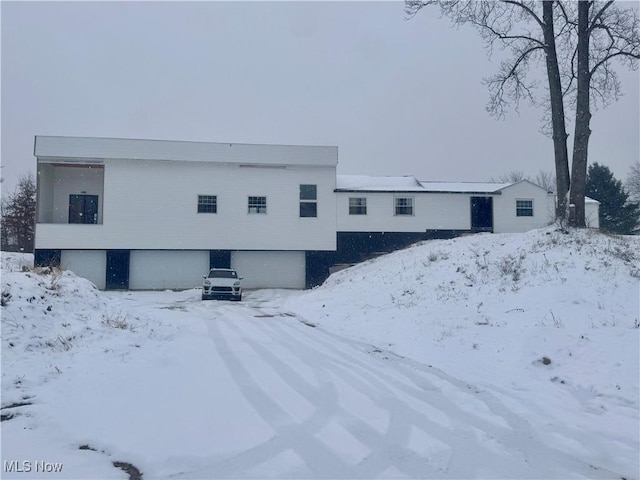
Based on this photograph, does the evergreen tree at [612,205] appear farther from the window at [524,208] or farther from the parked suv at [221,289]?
the parked suv at [221,289]

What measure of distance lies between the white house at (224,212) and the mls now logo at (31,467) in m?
23.8

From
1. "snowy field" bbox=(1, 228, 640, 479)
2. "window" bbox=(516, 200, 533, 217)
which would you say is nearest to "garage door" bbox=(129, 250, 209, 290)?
"snowy field" bbox=(1, 228, 640, 479)

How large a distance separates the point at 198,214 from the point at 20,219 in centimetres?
2413

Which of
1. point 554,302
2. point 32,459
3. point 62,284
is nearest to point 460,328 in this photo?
point 554,302

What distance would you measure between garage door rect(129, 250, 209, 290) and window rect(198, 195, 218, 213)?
257cm

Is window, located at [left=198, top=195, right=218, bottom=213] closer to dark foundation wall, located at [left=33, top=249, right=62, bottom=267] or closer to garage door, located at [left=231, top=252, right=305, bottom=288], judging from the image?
garage door, located at [left=231, top=252, right=305, bottom=288]

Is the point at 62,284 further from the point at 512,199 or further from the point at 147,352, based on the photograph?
the point at 512,199

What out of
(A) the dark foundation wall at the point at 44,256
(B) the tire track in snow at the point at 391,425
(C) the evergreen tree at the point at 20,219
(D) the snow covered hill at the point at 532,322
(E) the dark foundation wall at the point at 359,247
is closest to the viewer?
(B) the tire track in snow at the point at 391,425

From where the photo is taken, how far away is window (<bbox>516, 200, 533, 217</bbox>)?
29219 millimetres

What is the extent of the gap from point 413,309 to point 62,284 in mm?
8060

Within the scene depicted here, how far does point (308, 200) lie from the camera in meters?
28.1

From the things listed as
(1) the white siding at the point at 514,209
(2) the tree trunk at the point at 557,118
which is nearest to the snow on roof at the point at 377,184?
(1) the white siding at the point at 514,209

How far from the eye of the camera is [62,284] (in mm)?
9547

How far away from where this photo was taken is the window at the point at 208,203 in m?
27.6
